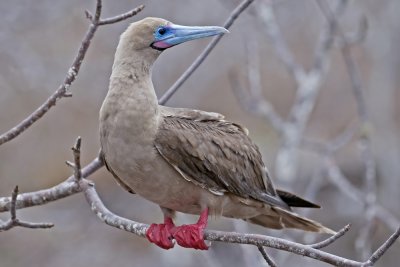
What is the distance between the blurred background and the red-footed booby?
323 centimetres

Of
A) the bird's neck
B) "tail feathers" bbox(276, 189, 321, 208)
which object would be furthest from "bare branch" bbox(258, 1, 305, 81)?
the bird's neck

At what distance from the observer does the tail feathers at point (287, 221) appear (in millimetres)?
5480

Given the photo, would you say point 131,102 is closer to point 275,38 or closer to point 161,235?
point 161,235

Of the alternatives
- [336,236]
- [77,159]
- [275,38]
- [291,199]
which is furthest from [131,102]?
[275,38]

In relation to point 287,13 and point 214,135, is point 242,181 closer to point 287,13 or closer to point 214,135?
point 214,135

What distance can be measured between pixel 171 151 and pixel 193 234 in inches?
18.8

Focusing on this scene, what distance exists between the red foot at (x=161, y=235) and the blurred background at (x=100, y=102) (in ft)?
11.9

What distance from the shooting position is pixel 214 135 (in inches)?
202

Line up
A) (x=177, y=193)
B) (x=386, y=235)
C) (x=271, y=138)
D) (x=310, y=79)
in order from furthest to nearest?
A: (x=271, y=138)
(x=386, y=235)
(x=310, y=79)
(x=177, y=193)

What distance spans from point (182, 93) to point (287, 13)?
2066 millimetres

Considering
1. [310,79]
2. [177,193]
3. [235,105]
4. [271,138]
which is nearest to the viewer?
[177,193]

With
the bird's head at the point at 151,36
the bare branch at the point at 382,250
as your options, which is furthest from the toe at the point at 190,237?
the bare branch at the point at 382,250

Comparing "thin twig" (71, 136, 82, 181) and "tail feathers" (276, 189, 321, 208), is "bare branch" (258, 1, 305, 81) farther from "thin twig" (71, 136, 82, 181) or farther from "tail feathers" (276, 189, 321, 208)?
"thin twig" (71, 136, 82, 181)

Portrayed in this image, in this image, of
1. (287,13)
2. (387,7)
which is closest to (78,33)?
(287,13)
